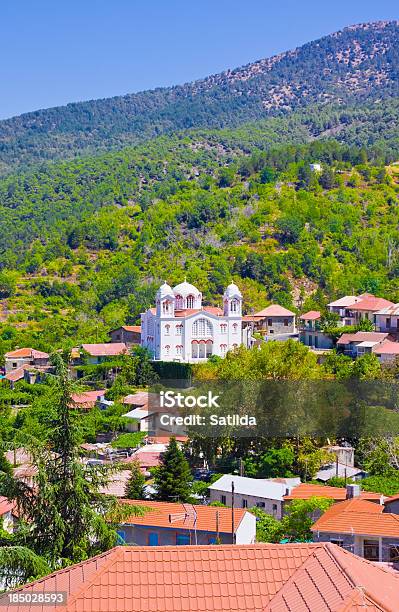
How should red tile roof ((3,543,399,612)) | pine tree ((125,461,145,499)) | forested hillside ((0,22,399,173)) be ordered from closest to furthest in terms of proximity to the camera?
1. red tile roof ((3,543,399,612))
2. pine tree ((125,461,145,499))
3. forested hillside ((0,22,399,173))

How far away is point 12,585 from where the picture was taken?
37.3 ft

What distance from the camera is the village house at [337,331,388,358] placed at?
43344 mm

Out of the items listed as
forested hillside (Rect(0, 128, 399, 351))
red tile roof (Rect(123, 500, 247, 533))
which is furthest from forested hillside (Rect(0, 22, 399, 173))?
red tile roof (Rect(123, 500, 247, 533))

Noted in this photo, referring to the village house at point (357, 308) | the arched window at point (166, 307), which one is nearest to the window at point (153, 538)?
the arched window at point (166, 307)

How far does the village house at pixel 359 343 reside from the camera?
43344mm

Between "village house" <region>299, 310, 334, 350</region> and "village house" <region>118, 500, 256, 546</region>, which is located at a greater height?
"village house" <region>299, 310, 334, 350</region>

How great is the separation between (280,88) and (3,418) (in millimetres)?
162079

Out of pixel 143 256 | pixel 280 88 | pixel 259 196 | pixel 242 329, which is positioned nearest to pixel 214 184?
pixel 259 196

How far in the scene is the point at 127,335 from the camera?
5484 centimetres

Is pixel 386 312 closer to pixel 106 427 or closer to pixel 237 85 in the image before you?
pixel 106 427

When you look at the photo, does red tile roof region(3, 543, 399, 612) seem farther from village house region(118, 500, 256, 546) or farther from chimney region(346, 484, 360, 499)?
chimney region(346, 484, 360, 499)

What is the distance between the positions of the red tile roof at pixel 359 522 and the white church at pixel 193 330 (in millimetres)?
27071

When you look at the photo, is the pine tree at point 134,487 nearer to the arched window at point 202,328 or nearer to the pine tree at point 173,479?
the pine tree at point 173,479

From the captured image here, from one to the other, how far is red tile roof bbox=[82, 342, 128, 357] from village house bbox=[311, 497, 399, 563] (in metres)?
29.8
